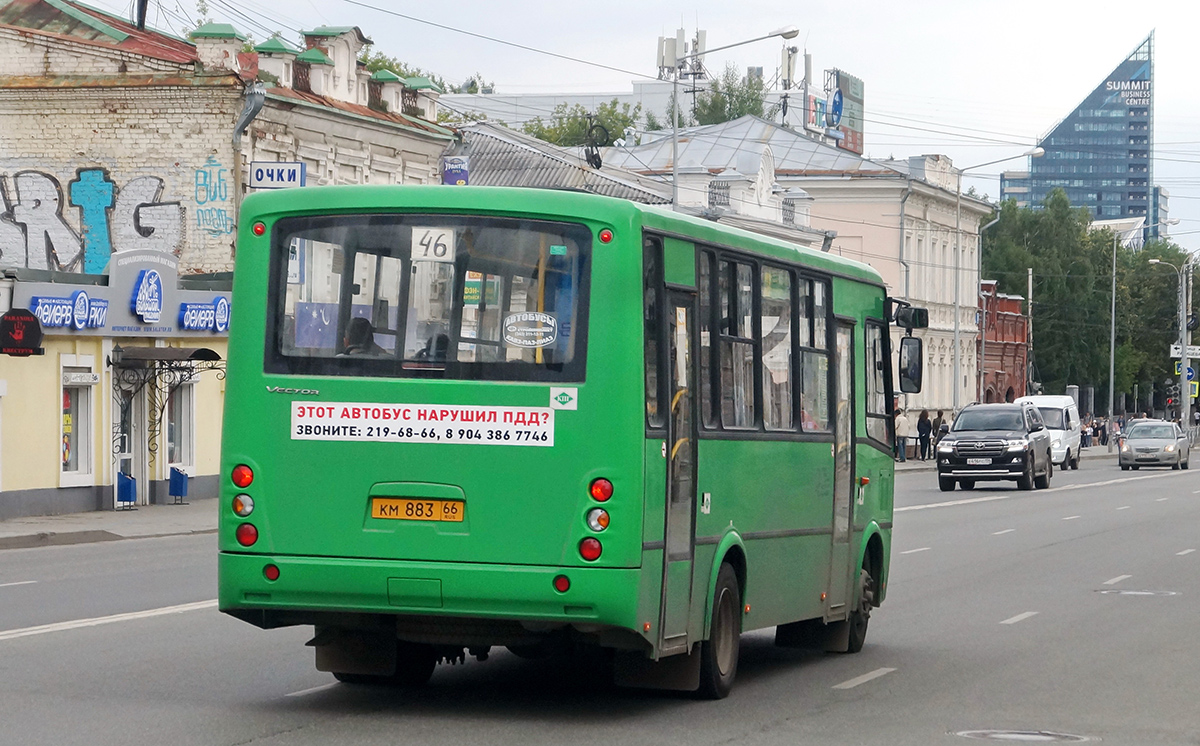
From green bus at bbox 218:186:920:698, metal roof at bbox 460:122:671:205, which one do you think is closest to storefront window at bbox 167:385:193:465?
green bus at bbox 218:186:920:698

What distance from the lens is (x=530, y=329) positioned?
362 inches

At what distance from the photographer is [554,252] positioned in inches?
365

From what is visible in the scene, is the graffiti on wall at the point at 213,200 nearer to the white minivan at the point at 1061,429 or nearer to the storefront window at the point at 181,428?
the storefront window at the point at 181,428

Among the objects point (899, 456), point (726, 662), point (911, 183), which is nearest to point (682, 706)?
point (726, 662)

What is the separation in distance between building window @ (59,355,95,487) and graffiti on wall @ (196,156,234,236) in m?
9.44

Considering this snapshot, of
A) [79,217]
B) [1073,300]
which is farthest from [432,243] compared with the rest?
[1073,300]

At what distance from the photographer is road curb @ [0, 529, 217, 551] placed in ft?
77.2

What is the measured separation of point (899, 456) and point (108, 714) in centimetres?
5127

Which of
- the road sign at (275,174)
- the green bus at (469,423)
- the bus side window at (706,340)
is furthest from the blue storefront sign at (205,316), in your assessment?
the bus side window at (706,340)

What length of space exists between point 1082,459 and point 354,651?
66.9 metres

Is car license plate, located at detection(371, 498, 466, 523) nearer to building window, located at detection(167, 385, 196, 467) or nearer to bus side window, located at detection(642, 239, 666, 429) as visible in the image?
bus side window, located at detection(642, 239, 666, 429)

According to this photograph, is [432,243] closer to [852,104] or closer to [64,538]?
[64,538]

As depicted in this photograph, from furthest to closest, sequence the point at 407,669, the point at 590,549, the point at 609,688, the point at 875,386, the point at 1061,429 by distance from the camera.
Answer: the point at 1061,429
the point at 875,386
the point at 609,688
the point at 407,669
the point at 590,549

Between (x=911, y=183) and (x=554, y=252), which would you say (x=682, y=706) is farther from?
(x=911, y=183)
